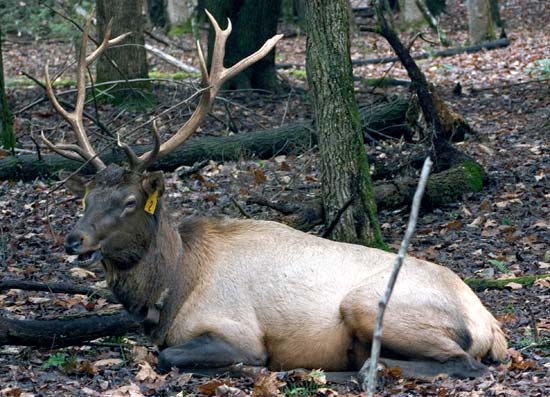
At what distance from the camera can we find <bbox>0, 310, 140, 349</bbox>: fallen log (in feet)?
20.8

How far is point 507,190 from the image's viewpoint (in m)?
10.9

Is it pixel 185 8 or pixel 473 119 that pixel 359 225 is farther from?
pixel 185 8

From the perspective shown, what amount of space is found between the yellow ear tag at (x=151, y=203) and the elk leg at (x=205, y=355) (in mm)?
990

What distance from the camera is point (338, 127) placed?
8.34m

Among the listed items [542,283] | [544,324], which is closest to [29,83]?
[542,283]

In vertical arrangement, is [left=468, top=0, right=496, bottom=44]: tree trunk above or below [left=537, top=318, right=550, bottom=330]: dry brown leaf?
above

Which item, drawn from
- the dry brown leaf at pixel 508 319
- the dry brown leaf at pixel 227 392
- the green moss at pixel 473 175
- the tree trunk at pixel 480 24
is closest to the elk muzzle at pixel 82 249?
the dry brown leaf at pixel 227 392

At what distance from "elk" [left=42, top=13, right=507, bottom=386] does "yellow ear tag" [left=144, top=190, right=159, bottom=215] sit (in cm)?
1

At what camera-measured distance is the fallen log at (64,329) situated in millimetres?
6348

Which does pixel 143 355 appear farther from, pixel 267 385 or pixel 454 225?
pixel 454 225

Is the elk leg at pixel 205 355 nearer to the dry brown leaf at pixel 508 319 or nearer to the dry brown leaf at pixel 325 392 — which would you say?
the dry brown leaf at pixel 325 392

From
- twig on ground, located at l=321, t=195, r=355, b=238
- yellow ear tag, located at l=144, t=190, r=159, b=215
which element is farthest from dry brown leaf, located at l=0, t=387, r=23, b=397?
twig on ground, located at l=321, t=195, r=355, b=238

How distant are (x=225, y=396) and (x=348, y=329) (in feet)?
3.60

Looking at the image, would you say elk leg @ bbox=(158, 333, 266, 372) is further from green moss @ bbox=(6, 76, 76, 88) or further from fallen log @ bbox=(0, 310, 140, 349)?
green moss @ bbox=(6, 76, 76, 88)
